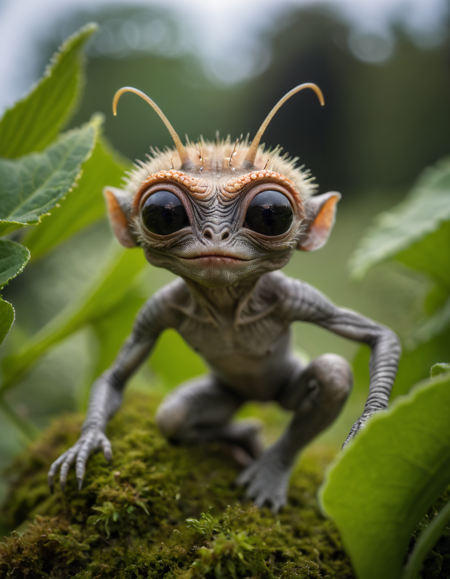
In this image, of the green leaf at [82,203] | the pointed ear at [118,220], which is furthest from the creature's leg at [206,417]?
the green leaf at [82,203]

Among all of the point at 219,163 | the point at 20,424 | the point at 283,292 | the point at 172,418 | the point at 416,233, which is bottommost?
the point at 20,424

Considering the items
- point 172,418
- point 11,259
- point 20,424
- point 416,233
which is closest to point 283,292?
point 172,418

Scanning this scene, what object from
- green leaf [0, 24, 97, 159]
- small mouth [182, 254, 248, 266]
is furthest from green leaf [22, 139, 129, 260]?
small mouth [182, 254, 248, 266]

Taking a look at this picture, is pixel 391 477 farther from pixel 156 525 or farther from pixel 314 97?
pixel 314 97

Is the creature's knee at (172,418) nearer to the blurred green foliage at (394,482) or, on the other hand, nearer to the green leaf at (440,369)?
the blurred green foliage at (394,482)

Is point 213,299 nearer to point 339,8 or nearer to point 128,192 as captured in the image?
point 128,192

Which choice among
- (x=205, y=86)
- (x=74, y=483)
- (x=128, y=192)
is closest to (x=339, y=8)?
(x=205, y=86)

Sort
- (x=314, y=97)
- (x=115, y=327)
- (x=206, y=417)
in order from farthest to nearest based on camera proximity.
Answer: (x=314, y=97)
(x=115, y=327)
(x=206, y=417)
